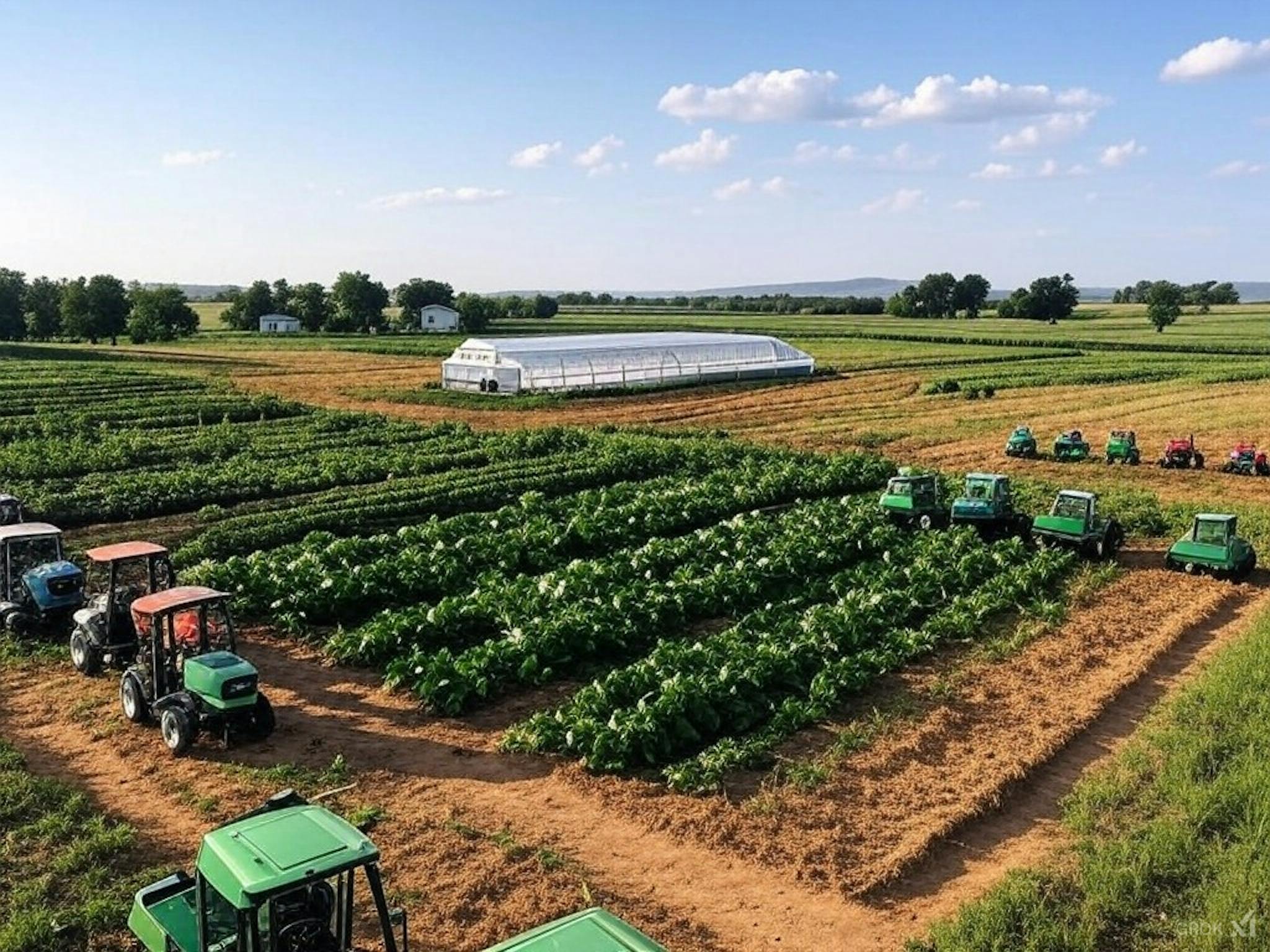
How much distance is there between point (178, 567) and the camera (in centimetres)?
2172

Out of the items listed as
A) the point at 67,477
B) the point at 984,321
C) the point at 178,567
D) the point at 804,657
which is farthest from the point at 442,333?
the point at 804,657

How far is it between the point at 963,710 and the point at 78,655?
13.6 m

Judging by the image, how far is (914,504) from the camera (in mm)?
24672

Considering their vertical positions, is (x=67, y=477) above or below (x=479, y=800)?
above

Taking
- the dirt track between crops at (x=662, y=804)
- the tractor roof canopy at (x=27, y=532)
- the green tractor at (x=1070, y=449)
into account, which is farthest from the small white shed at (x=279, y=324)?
the dirt track between crops at (x=662, y=804)

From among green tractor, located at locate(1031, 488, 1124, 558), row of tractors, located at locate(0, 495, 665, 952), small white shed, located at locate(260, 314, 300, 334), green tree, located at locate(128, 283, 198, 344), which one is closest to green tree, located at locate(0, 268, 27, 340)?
green tree, located at locate(128, 283, 198, 344)

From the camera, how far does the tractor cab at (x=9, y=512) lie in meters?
24.0

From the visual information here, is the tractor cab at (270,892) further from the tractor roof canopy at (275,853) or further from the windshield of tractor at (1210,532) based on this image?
the windshield of tractor at (1210,532)

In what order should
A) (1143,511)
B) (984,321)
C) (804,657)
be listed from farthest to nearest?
1. (984,321)
2. (1143,511)
3. (804,657)

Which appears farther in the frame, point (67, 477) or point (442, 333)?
point (442, 333)

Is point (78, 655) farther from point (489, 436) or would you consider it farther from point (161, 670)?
point (489, 436)

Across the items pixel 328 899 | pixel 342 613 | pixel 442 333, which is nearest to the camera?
pixel 328 899

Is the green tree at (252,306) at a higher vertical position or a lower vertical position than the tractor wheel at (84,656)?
higher

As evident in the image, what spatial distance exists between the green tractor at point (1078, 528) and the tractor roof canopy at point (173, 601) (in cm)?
1721
